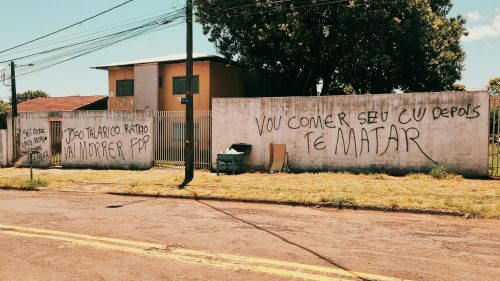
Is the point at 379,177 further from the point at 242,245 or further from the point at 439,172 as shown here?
the point at 242,245

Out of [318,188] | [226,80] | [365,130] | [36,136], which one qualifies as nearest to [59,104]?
[226,80]

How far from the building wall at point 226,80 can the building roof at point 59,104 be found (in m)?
15.0

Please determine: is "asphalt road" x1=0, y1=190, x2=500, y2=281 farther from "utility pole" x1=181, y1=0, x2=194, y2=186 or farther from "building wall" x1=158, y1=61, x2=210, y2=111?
"building wall" x1=158, y1=61, x2=210, y2=111

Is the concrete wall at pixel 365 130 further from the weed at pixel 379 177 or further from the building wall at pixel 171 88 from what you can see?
the building wall at pixel 171 88

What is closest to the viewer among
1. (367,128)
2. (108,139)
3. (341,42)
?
(367,128)

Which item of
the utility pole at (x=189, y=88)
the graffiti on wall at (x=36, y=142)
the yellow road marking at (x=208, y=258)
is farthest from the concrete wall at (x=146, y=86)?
the yellow road marking at (x=208, y=258)

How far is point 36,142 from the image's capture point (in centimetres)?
1966

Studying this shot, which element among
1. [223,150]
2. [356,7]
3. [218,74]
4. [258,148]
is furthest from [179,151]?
[356,7]

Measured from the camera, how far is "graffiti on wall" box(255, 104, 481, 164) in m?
13.1

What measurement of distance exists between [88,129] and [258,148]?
814cm

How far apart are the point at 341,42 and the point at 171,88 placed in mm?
11121

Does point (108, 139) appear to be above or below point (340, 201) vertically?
above

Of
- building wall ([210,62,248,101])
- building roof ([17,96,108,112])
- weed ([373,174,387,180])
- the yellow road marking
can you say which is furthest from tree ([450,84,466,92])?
building roof ([17,96,108,112])

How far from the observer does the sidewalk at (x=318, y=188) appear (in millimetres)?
8648
